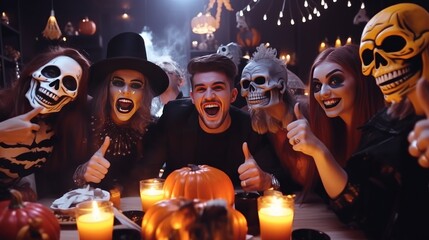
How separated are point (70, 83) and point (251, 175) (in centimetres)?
122

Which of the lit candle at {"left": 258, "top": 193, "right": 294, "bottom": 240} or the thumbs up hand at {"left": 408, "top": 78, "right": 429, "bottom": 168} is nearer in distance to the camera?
→ the thumbs up hand at {"left": 408, "top": 78, "right": 429, "bottom": 168}

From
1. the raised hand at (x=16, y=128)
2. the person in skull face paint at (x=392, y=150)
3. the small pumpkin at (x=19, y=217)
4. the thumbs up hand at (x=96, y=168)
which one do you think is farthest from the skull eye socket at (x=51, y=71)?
the person in skull face paint at (x=392, y=150)

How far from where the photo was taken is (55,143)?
207cm

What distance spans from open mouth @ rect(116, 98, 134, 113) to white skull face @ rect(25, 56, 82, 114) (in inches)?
11.2

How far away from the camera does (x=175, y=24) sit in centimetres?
652

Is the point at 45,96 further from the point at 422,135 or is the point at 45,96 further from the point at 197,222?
the point at 422,135

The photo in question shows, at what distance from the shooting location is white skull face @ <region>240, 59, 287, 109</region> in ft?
7.59

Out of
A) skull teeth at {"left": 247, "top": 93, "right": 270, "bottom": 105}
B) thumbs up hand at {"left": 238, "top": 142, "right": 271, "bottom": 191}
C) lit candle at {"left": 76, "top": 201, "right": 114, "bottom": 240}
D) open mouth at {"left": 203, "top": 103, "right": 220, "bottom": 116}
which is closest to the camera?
lit candle at {"left": 76, "top": 201, "right": 114, "bottom": 240}

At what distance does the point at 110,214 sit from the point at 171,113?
52.7 inches

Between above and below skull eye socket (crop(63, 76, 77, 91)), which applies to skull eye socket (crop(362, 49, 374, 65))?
below

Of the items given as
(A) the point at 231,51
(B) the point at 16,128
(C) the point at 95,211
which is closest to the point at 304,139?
(C) the point at 95,211

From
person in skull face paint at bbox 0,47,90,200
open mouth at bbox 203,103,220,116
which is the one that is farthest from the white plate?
open mouth at bbox 203,103,220,116

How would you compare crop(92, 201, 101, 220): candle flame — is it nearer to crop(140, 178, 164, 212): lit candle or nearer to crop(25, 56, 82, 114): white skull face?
crop(140, 178, 164, 212): lit candle

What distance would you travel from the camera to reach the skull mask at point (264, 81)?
2.31 meters
